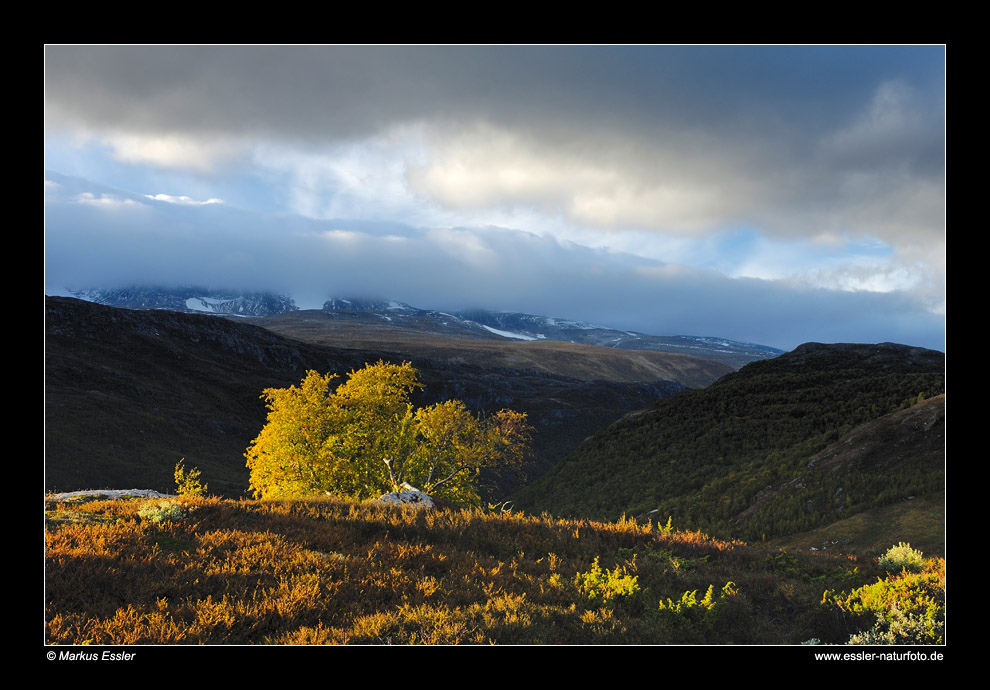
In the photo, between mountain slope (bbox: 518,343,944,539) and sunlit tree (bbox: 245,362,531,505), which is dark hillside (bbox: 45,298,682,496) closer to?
sunlit tree (bbox: 245,362,531,505)

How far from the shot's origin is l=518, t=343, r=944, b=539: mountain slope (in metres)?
20.4

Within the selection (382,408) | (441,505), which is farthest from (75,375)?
(441,505)

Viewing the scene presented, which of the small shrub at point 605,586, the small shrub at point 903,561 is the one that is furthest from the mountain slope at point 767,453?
the small shrub at point 605,586

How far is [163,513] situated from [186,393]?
75667 millimetres

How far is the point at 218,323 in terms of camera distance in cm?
11131

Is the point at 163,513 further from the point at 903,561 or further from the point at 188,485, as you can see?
the point at 903,561

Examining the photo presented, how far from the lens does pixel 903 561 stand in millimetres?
9820

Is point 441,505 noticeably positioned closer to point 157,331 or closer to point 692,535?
point 692,535

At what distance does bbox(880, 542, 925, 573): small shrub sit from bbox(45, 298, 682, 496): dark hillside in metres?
40.0

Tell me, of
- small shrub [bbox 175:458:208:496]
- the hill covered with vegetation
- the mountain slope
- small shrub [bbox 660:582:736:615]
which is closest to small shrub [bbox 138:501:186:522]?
the hill covered with vegetation

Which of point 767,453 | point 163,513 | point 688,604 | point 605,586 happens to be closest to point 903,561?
point 688,604

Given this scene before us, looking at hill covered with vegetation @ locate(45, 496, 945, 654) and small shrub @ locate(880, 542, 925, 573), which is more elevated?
hill covered with vegetation @ locate(45, 496, 945, 654)

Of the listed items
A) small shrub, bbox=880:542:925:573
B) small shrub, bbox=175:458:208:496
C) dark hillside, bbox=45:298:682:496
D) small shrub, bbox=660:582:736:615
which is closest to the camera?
small shrub, bbox=660:582:736:615

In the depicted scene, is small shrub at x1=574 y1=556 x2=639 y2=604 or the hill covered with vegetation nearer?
the hill covered with vegetation
